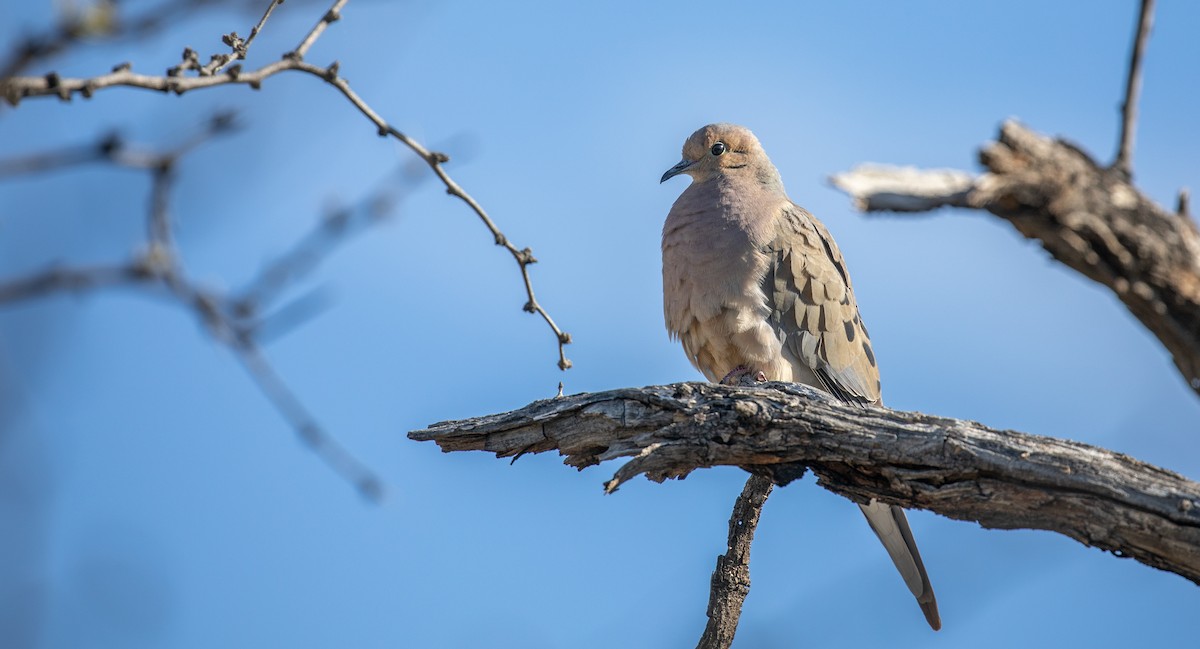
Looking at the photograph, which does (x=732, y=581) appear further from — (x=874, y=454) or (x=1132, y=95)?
(x=1132, y=95)

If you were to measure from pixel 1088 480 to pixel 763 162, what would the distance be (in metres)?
2.90

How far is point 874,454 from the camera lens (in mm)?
3037

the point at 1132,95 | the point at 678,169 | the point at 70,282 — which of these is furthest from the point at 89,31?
the point at 678,169

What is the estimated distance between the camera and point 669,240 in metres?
4.86

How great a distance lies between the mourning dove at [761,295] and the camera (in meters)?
4.55

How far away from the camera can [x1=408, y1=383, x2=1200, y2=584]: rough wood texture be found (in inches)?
107

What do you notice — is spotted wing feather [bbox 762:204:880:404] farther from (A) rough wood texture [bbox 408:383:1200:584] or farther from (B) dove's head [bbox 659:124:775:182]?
(A) rough wood texture [bbox 408:383:1200:584]

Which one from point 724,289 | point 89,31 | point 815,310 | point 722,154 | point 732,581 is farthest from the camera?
point 722,154

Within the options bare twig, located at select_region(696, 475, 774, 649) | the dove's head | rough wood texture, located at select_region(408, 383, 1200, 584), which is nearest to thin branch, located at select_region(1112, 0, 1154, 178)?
rough wood texture, located at select_region(408, 383, 1200, 584)

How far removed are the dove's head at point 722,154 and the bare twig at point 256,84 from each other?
2396mm

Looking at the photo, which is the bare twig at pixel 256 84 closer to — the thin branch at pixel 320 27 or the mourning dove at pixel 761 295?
the thin branch at pixel 320 27

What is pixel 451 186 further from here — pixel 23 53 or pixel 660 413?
pixel 23 53

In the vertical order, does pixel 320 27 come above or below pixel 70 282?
above

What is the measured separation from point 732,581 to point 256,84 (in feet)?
8.10
